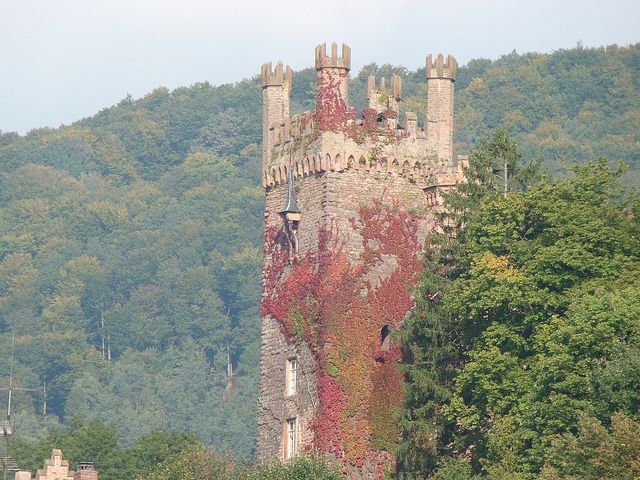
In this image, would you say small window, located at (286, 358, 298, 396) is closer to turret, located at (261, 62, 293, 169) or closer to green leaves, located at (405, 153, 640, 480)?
green leaves, located at (405, 153, 640, 480)

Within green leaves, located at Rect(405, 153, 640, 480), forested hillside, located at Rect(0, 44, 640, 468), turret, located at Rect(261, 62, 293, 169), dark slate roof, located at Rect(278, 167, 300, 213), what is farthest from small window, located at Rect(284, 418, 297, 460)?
forested hillside, located at Rect(0, 44, 640, 468)

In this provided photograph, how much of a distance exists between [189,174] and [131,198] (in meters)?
5.25

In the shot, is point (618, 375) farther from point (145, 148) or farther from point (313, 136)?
point (145, 148)

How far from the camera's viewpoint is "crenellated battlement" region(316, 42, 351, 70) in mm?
65188

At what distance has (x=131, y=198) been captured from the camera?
580 ft

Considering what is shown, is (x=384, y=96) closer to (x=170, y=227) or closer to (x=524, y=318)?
(x=524, y=318)

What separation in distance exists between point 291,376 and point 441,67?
10314 mm

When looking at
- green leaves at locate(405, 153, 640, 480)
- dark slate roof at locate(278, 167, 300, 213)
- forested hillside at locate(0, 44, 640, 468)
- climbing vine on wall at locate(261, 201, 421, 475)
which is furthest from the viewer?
forested hillside at locate(0, 44, 640, 468)

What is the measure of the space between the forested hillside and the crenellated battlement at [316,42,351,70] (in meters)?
61.6

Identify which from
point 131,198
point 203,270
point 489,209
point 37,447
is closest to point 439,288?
point 489,209

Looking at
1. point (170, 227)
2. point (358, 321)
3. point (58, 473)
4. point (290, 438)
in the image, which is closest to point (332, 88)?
point (358, 321)

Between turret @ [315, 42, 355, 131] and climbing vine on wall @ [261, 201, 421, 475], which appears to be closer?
climbing vine on wall @ [261, 201, 421, 475]

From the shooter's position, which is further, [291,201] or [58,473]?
[58,473]

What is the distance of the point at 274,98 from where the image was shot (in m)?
68.6
